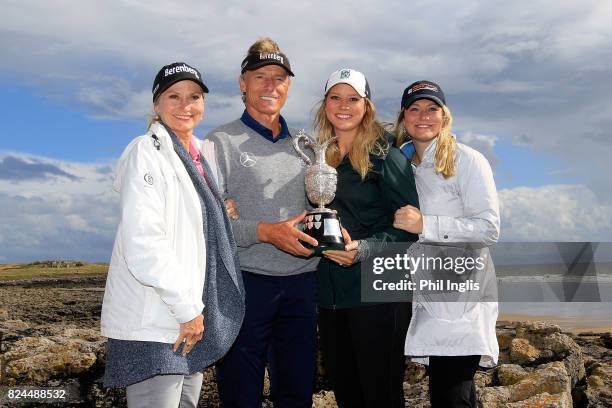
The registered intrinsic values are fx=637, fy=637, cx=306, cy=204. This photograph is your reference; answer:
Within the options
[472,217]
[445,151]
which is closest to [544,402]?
[472,217]

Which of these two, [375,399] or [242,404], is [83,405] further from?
[375,399]

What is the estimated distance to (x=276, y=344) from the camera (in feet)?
14.2

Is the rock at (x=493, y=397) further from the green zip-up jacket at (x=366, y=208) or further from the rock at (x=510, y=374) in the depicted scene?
the green zip-up jacket at (x=366, y=208)

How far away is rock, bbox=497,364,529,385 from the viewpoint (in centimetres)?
687

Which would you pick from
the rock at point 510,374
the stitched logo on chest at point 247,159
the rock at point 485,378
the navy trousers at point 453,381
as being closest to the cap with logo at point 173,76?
the stitched logo on chest at point 247,159

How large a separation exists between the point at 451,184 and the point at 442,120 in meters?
0.50

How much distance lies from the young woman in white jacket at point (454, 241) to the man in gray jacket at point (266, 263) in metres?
0.73

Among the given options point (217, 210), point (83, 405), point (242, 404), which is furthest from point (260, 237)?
point (83, 405)

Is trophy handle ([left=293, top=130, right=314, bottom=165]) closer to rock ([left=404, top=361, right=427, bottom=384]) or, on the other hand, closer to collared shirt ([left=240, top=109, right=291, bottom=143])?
collared shirt ([left=240, top=109, right=291, bottom=143])

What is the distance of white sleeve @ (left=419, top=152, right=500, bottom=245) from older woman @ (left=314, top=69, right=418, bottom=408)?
0.17 m

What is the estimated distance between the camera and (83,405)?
6.77m

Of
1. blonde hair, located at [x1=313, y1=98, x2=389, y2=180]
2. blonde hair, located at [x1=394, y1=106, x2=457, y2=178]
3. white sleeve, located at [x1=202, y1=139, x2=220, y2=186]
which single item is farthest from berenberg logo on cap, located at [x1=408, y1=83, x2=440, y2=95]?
white sleeve, located at [x1=202, y1=139, x2=220, y2=186]

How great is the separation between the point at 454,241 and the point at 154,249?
6.32 feet

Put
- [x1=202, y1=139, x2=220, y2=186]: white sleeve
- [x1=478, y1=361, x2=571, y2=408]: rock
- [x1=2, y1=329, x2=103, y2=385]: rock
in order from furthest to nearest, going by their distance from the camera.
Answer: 1. [x1=2, y1=329, x2=103, y2=385]: rock
2. [x1=478, y1=361, x2=571, y2=408]: rock
3. [x1=202, y1=139, x2=220, y2=186]: white sleeve
